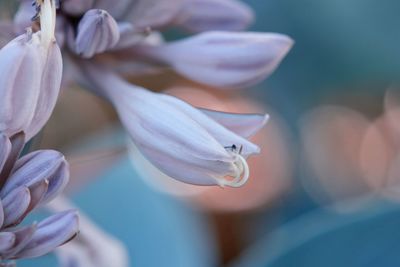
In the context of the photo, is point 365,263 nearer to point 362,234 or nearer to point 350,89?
point 362,234

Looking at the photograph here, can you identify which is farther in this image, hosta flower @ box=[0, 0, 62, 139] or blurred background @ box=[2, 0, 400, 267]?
blurred background @ box=[2, 0, 400, 267]

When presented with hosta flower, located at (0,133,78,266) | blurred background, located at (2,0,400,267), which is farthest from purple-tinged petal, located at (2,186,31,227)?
blurred background, located at (2,0,400,267)

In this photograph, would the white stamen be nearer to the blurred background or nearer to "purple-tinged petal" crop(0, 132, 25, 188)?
"purple-tinged petal" crop(0, 132, 25, 188)

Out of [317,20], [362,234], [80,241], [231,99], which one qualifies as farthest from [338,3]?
[80,241]

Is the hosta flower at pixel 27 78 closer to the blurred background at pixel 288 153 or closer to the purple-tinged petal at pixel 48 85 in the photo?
the purple-tinged petal at pixel 48 85

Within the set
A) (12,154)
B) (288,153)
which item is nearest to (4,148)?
(12,154)

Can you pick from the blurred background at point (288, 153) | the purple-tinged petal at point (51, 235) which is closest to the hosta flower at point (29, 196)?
the purple-tinged petal at point (51, 235)
